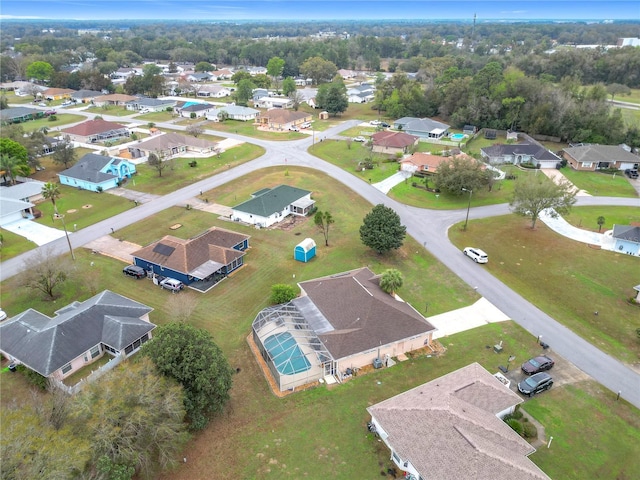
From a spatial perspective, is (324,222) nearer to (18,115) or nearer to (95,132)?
(95,132)

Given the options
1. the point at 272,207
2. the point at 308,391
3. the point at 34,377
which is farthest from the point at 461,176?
the point at 34,377

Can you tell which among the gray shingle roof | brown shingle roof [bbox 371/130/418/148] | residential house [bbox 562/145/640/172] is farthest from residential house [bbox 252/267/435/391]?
residential house [bbox 562/145/640/172]

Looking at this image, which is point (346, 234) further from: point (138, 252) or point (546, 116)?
point (546, 116)

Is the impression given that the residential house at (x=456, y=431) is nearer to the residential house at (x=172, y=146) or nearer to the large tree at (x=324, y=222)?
the large tree at (x=324, y=222)

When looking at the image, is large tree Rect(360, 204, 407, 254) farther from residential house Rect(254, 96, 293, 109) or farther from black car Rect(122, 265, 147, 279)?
residential house Rect(254, 96, 293, 109)

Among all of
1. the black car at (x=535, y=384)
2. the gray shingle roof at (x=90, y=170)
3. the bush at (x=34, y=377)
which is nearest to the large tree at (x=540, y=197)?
the black car at (x=535, y=384)

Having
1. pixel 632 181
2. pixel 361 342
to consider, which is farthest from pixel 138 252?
pixel 632 181
